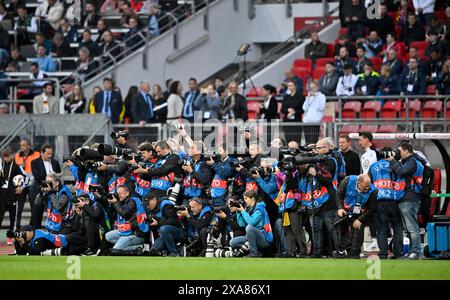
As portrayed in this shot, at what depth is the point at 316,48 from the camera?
25734mm

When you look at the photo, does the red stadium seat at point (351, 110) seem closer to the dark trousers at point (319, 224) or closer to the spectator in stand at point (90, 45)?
the dark trousers at point (319, 224)

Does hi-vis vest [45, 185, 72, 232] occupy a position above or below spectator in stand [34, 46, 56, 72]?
below

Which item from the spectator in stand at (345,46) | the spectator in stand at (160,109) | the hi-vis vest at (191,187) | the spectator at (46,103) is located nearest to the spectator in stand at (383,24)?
the spectator in stand at (345,46)

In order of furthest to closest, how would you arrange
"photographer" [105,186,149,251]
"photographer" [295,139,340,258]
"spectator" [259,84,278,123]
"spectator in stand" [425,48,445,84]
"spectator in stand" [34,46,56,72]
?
"spectator in stand" [34,46,56,72] < "spectator in stand" [425,48,445,84] < "spectator" [259,84,278,123] < "photographer" [105,186,149,251] < "photographer" [295,139,340,258]

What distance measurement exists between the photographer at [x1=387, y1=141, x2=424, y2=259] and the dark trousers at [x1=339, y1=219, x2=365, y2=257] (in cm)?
65

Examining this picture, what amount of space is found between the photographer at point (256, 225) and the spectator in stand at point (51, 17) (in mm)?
12794

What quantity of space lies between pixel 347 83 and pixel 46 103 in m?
6.07

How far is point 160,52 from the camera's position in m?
27.1

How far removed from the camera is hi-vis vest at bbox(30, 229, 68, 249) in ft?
58.7

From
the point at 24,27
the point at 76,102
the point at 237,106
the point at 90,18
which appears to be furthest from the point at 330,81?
the point at 24,27

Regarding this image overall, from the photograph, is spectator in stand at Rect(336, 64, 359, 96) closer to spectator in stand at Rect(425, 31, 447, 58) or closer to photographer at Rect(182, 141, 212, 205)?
spectator in stand at Rect(425, 31, 447, 58)

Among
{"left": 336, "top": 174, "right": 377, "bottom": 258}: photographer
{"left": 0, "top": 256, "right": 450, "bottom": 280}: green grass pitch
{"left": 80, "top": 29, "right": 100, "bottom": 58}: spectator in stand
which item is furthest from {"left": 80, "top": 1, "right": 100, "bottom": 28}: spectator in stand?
{"left": 336, "top": 174, "right": 377, "bottom": 258}: photographer

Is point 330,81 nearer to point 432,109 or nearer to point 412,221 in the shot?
point 432,109
